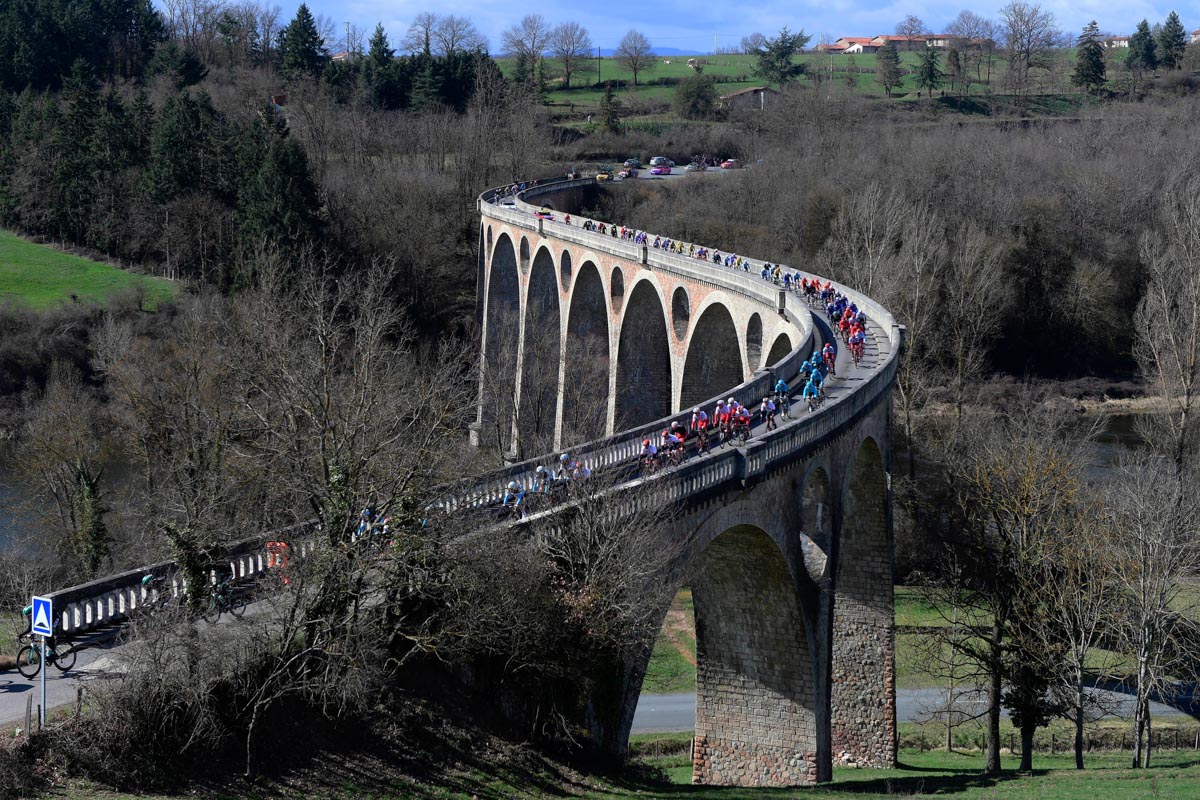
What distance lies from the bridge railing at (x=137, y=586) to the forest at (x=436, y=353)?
0.86m

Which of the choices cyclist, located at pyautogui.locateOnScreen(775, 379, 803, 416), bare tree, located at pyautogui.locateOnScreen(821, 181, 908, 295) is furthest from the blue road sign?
bare tree, located at pyautogui.locateOnScreen(821, 181, 908, 295)

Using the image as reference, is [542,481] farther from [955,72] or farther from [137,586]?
[955,72]

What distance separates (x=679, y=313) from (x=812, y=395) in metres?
20.3

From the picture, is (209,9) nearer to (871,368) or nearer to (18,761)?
(871,368)

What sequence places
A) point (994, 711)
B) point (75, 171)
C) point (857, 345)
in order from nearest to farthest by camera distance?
point (994, 711) < point (857, 345) < point (75, 171)

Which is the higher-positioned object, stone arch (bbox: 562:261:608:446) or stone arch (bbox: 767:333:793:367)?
stone arch (bbox: 767:333:793:367)

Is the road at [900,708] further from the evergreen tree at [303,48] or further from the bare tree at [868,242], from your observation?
the evergreen tree at [303,48]

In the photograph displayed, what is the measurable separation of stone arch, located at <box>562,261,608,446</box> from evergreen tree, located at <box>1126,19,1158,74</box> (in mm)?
98994

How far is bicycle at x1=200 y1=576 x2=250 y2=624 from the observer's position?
17219mm

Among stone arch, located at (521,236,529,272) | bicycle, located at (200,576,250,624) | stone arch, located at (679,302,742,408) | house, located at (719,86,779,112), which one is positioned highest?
house, located at (719,86,779,112)

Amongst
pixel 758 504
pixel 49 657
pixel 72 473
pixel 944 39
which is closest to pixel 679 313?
pixel 72 473

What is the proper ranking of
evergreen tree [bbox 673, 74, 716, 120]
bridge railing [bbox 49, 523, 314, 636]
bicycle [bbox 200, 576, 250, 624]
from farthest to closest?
1. evergreen tree [bbox 673, 74, 716, 120]
2. bicycle [bbox 200, 576, 250, 624]
3. bridge railing [bbox 49, 523, 314, 636]

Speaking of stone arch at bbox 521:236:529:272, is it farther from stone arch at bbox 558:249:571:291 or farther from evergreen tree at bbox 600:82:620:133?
evergreen tree at bbox 600:82:620:133

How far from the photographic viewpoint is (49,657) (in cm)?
1616
